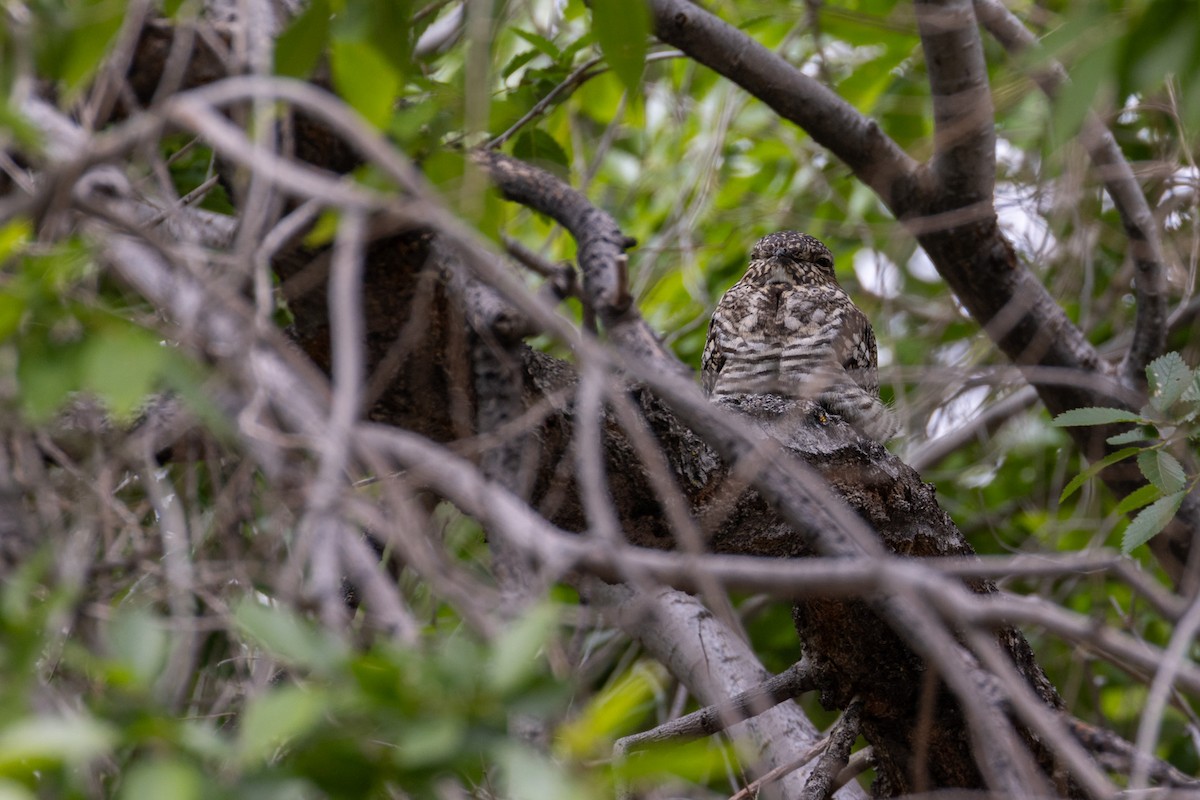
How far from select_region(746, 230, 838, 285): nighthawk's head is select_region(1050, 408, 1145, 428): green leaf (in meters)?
1.30

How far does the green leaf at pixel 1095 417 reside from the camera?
2.00m

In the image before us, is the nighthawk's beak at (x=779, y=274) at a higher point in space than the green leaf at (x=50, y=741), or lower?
higher

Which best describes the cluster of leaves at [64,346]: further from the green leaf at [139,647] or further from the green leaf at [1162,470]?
the green leaf at [1162,470]

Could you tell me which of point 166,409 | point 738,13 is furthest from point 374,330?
→ point 738,13

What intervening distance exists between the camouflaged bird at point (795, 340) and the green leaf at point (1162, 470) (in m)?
0.76

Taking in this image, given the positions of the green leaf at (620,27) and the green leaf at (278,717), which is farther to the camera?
the green leaf at (620,27)

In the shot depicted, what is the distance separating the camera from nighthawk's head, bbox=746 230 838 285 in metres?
3.33

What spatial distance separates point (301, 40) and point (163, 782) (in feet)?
2.27

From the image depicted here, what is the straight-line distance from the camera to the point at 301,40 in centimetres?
111

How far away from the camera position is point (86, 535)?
5.82ft

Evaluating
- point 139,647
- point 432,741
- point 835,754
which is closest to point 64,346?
point 139,647

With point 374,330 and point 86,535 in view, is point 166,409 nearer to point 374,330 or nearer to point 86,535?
point 86,535

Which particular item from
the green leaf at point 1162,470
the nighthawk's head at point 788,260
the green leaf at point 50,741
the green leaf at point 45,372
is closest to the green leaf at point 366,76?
the green leaf at point 45,372

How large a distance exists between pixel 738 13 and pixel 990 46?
0.82 meters
